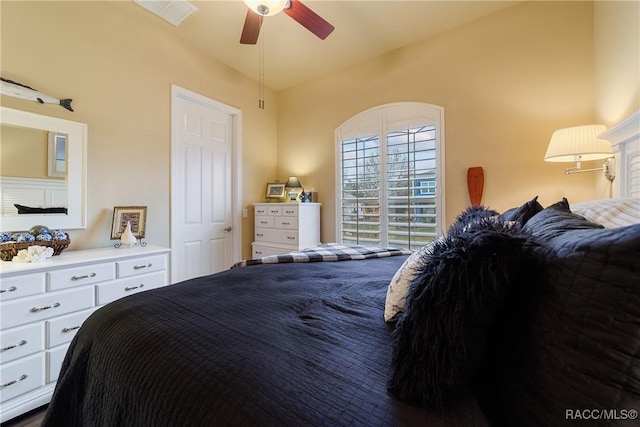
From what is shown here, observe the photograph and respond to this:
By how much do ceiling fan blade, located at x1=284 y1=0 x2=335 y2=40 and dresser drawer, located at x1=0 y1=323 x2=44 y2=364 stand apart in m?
2.63

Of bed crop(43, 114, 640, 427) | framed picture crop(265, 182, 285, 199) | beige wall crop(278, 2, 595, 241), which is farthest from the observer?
framed picture crop(265, 182, 285, 199)

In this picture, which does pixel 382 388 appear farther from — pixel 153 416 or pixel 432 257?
pixel 153 416

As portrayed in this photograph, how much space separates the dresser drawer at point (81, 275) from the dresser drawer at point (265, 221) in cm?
179

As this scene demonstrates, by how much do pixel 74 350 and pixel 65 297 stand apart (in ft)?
3.36

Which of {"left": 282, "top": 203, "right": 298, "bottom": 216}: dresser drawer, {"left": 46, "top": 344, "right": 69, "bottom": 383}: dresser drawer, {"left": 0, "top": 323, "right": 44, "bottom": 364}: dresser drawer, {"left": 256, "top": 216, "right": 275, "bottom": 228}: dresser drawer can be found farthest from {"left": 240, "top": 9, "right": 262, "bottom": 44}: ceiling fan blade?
{"left": 46, "top": 344, "right": 69, "bottom": 383}: dresser drawer

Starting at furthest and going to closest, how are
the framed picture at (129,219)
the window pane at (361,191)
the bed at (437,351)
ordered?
Result: the window pane at (361,191) < the framed picture at (129,219) < the bed at (437,351)

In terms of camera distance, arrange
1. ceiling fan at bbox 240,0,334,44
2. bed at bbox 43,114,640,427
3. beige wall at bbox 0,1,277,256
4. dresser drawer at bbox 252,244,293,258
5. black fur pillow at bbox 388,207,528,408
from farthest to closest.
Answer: dresser drawer at bbox 252,244,293,258, beige wall at bbox 0,1,277,256, ceiling fan at bbox 240,0,334,44, black fur pillow at bbox 388,207,528,408, bed at bbox 43,114,640,427

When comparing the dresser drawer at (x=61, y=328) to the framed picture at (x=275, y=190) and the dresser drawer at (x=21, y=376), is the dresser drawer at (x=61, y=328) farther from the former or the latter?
the framed picture at (x=275, y=190)

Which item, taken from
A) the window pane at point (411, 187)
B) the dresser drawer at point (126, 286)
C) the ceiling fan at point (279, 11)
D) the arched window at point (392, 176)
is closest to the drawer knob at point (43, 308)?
the dresser drawer at point (126, 286)

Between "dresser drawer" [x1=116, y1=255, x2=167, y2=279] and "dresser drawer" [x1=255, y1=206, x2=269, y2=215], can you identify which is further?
"dresser drawer" [x1=255, y1=206, x2=269, y2=215]

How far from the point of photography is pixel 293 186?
12.2 ft

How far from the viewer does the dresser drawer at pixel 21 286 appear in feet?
4.94

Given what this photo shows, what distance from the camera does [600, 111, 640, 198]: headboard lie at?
1488 millimetres

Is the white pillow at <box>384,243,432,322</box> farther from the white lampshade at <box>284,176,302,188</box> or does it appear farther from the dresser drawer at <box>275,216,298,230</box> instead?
the white lampshade at <box>284,176,302,188</box>
